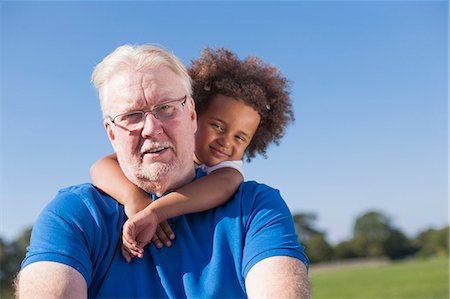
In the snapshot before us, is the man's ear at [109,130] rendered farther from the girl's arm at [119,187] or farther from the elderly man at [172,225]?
the girl's arm at [119,187]

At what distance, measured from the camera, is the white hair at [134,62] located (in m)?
2.71

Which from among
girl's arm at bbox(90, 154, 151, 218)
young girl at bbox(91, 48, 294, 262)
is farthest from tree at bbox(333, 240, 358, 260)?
girl's arm at bbox(90, 154, 151, 218)

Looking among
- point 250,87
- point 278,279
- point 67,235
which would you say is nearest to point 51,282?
point 67,235

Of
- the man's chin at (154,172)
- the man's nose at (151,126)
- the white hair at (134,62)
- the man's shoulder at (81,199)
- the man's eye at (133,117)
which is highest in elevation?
the white hair at (134,62)

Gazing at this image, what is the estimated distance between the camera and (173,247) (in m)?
2.59

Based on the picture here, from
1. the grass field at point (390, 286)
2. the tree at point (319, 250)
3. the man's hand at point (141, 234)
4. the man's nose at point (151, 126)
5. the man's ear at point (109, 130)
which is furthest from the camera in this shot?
the tree at point (319, 250)

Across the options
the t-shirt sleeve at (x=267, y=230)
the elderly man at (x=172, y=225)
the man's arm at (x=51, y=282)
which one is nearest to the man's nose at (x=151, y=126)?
the elderly man at (x=172, y=225)

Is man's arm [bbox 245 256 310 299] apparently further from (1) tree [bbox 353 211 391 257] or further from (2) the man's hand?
(1) tree [bbox 353 211 391 257]

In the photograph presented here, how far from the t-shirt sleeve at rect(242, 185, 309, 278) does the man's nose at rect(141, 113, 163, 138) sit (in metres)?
0.52

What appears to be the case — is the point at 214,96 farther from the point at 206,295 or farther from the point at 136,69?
the point at 206,295

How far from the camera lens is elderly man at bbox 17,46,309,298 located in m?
2.33

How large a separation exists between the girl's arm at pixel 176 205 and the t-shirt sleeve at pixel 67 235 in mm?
161

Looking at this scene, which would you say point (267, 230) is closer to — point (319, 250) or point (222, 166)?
point (222, 166)

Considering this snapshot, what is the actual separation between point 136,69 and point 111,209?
2.17 ft
